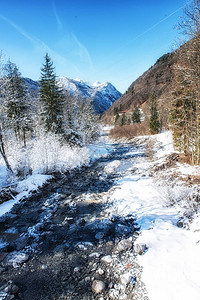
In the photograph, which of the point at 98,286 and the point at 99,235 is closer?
the point at 98,286

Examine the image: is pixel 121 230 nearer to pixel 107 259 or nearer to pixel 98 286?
pixel 107 259

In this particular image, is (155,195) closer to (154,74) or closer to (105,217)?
(105,217)

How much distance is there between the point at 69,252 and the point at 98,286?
148 cm

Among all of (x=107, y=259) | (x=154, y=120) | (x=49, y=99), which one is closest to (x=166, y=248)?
(x=107, y=259)

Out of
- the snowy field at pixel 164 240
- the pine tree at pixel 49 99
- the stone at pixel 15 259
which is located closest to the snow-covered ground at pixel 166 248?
the snowy field at pixel 164 240

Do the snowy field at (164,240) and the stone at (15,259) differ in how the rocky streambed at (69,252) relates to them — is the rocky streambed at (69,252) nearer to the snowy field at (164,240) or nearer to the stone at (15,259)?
the stone at (15,259)

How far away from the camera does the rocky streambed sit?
10.8 feet

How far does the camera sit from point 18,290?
3377mm

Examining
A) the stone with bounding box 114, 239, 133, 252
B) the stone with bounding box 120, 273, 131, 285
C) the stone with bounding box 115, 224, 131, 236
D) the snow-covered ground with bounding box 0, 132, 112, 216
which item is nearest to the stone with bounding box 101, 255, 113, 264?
the stone with bounding box 114, 239, 133, 252

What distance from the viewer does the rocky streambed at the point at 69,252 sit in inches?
130

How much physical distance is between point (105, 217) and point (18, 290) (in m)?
3.59

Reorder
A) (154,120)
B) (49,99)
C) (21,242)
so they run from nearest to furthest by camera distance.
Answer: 1. (21,242)
2. (49,99)
3. (154,120)

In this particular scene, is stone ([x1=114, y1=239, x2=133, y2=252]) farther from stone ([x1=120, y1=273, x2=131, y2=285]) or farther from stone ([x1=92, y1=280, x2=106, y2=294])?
stone ([x1=92, y1=280, x2=106, y2=294])

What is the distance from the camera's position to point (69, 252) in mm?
4453
